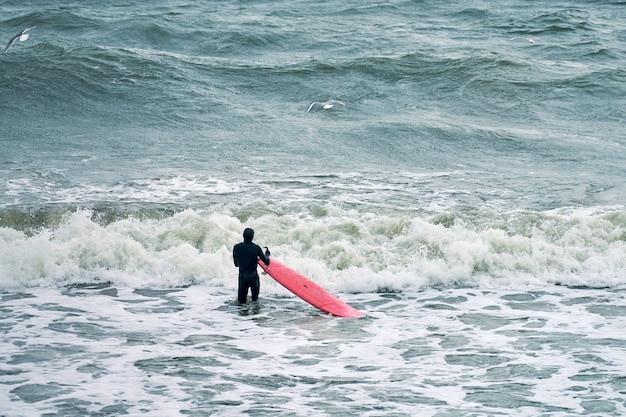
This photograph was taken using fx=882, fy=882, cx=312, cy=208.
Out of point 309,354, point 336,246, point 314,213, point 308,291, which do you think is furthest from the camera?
point 314,213

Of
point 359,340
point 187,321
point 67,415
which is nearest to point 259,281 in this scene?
point 187,321

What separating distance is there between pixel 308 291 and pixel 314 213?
337cm

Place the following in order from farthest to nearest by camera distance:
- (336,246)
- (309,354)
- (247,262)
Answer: (336,246)
(247,262)
(309,354)

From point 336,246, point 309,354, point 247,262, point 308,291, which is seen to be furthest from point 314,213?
point 309,354

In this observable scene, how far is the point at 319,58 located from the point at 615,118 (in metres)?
8.24

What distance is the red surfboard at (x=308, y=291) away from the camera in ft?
35.6

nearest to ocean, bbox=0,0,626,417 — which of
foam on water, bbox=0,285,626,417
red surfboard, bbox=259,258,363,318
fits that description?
foam on water, bbox=0,285,626,417

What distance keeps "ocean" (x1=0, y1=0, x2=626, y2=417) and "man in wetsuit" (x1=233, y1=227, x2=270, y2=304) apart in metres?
0.26

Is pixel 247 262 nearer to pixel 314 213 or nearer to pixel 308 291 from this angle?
pixel 308 291

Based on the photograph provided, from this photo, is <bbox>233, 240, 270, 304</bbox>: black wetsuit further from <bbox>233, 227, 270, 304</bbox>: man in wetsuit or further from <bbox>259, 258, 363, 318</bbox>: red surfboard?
<bbox>259, 258, 363, 318</bbox>: red surfboard

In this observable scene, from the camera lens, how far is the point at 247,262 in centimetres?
1117

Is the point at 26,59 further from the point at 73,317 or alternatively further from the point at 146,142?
the point at 73,317

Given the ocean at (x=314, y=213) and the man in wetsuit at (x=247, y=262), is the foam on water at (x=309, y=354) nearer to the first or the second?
the ocean at (x=314, y=213)

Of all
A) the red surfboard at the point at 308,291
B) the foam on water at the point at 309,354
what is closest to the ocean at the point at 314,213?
the foam on water at the point at 309,354
